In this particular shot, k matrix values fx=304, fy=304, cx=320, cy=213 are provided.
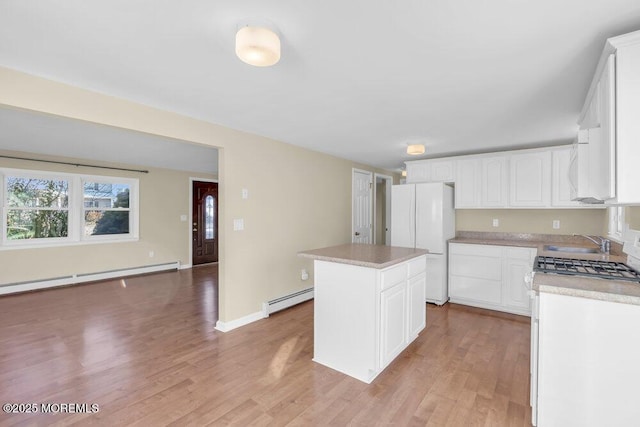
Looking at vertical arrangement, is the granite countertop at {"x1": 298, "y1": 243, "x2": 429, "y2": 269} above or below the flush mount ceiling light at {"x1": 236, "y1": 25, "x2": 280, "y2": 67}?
below

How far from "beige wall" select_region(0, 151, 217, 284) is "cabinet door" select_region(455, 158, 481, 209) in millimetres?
5588

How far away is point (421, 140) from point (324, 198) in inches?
66.9

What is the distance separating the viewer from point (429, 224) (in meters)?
4.37

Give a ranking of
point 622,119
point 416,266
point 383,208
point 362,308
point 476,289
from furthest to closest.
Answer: point 383,208 < point 476,289 < point 416,266 < point 362,308 < point 622,119

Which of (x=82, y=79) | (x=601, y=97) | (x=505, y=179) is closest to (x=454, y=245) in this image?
(x=505, y=179)

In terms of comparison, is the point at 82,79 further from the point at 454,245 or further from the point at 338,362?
the point at 454,245

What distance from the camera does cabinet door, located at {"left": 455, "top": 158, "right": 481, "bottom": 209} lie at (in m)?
4.38

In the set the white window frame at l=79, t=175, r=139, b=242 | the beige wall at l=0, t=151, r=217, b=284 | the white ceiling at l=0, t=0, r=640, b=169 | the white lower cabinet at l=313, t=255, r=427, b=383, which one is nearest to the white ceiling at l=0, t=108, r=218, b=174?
the beige wall at l=0, t=151, r=217, b=284

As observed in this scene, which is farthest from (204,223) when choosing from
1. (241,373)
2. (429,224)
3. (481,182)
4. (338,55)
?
(338,55)

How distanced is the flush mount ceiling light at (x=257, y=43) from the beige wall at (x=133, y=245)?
538 cm

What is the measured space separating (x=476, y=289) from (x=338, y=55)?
3628 mm

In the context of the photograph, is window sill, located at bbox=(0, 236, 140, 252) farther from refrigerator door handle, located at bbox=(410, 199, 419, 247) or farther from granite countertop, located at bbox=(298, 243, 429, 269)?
refrigerator door handle, located at bbox=(410, 199, 419, 247)

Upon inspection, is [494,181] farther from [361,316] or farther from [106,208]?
[106,208]

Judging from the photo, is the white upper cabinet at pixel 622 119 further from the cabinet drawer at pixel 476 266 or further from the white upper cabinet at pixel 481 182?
the white upper cabinet at pixel 481 182
